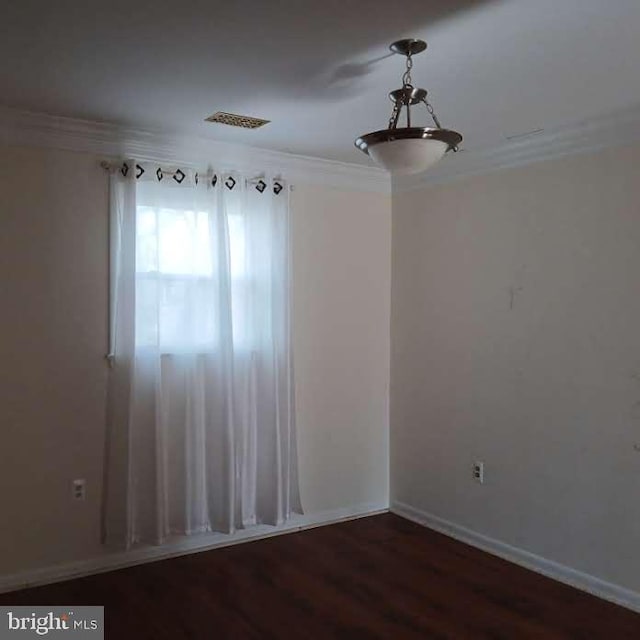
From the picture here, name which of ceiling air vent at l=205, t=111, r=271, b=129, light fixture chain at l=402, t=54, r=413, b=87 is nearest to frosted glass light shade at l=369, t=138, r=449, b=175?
light fixture chain at l=402, t=54, r=413, b=87

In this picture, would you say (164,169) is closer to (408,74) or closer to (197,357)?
(197,357)

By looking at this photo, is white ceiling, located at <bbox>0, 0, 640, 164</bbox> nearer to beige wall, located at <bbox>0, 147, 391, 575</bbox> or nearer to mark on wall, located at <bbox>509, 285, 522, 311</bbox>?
beige wall, located at <bbox>0, 147, 391, 575</bbox>

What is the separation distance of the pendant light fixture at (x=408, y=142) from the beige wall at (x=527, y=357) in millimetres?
1364

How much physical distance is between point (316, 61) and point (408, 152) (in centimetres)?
55

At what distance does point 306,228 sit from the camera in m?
4.44

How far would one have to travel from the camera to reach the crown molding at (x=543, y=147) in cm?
333

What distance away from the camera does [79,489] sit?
3.65 metres

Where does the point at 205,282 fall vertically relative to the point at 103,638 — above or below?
above

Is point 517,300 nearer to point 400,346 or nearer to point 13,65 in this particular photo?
point 400,346

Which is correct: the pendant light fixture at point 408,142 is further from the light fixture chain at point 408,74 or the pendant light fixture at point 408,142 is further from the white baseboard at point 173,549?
the white baseboard at point 173,549

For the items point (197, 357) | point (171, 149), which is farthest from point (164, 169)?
point (197, 357)

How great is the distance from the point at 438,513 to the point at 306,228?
2.08 metres

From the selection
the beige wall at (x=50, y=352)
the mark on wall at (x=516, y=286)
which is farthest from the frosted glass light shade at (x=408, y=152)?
the beige wall at (x=50, y=352)

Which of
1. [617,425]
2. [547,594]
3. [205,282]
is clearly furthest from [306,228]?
[547,594]
